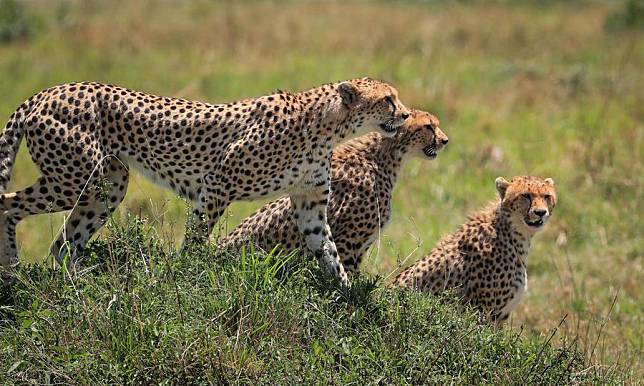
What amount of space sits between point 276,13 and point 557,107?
714cm

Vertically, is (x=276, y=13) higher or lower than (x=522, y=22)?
lower

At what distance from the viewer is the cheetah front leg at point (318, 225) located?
5145mm

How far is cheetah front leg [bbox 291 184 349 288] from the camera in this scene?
514 cm

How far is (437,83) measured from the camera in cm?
1115

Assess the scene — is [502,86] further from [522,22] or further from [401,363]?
[401,363]

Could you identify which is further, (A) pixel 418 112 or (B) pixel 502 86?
(B) pixel 502 86

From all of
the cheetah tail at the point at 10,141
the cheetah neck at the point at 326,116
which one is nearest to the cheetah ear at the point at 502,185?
the cheetah neck at the point at 326,116

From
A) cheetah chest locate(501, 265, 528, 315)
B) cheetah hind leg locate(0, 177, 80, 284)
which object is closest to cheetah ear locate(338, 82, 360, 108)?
cheetah chest locate(501, 265, 528, 315)

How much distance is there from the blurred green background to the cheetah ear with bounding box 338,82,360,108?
2.60 feet

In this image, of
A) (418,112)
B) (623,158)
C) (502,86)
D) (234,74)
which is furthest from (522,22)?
(418,112)

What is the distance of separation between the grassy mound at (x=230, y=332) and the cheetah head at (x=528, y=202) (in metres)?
0.87

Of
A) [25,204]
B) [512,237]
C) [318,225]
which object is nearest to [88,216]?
[25,204]

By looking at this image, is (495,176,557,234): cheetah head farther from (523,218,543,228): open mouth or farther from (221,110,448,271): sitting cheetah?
(221,110,448,271): sitting cheetah

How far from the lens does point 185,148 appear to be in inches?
198
